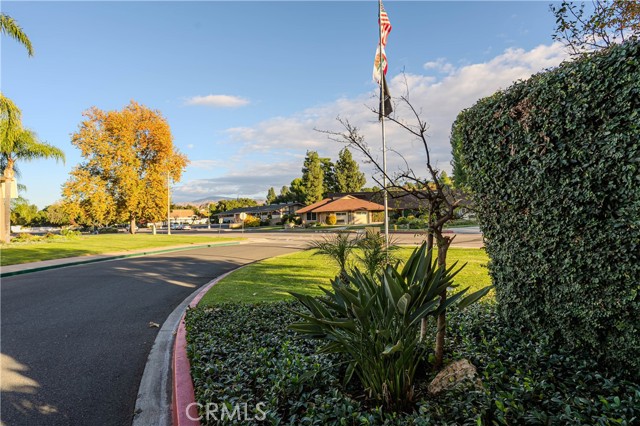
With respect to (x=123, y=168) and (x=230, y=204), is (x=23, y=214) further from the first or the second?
(x=123, y=168)

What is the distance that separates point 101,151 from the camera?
3152 centimetres

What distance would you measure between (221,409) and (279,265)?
9.76 meters

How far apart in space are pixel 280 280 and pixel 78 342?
16.4 ft

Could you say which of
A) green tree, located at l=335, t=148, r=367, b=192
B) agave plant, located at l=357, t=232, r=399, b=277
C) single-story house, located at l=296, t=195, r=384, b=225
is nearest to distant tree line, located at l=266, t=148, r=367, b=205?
green tree, located at l=335, t=148, r=367, b=192

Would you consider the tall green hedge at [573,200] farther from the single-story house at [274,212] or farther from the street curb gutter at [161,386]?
the single-story house at [274,212]

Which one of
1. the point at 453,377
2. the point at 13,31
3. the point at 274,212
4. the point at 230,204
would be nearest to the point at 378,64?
the point at 453,377

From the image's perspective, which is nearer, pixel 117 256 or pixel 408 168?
pixel 408 168

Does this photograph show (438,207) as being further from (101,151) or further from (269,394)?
(101,151)

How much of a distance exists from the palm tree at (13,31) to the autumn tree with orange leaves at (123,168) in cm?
1777

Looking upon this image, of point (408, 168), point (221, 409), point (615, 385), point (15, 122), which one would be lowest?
point (221, 409)

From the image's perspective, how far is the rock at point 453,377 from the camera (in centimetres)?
272

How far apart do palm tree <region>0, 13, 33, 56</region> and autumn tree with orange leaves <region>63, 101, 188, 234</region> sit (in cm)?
1777

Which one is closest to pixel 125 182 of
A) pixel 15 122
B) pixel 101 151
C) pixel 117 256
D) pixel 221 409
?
pixel 101 151

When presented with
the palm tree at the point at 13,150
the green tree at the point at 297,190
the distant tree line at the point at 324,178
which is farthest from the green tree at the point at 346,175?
the palm tree at the point at 13,150
